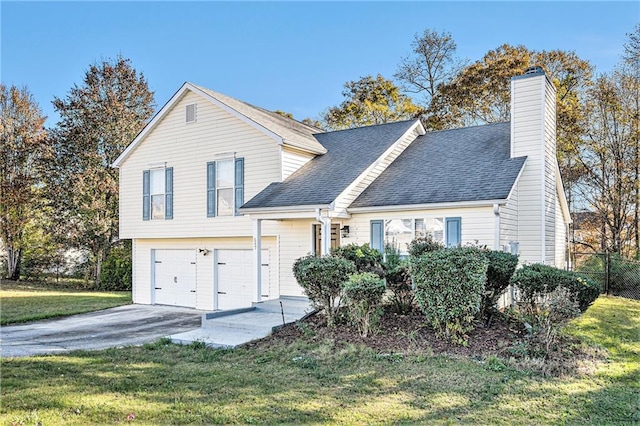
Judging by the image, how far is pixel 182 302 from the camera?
15.5 m

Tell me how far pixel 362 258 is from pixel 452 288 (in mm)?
2716

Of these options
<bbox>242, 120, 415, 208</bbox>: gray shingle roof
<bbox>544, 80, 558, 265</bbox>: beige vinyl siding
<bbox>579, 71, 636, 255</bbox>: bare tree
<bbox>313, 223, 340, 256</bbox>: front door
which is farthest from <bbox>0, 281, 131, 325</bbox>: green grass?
<bbox>579, 71, 636, 255</bbox>: bare tree

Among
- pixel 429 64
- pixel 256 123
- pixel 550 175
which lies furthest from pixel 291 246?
pixel 429 64

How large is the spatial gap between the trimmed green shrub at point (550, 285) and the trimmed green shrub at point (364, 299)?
2600 millimetres

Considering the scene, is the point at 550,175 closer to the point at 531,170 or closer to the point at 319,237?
the point at 531,170

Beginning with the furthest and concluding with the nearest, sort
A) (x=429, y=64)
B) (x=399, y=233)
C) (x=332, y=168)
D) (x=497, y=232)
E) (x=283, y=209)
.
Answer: (x=429, y=64) < (x=332, y=168) < (x=283, y=209) < (x=399, y=233) < (x=497, y=232)

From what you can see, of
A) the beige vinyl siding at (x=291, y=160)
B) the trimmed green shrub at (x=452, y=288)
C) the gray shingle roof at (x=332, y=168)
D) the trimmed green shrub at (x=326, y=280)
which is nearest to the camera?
the trimmed green shrub at (x=452, y=288)

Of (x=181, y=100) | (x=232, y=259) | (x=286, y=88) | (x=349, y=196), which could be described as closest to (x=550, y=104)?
(x=349, y=196)

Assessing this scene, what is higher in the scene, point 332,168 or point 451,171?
point 332,168

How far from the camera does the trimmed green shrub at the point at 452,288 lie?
24.2 feet

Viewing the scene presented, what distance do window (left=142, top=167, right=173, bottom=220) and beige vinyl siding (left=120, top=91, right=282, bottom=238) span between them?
0.67 feet

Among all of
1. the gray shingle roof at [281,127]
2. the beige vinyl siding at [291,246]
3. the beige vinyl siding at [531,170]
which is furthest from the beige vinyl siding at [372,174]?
the beige vinyl siding at [531,170]

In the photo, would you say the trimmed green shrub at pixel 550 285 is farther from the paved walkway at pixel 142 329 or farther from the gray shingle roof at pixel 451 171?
the paved walkway at pixel 142 329

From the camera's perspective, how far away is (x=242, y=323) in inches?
386
